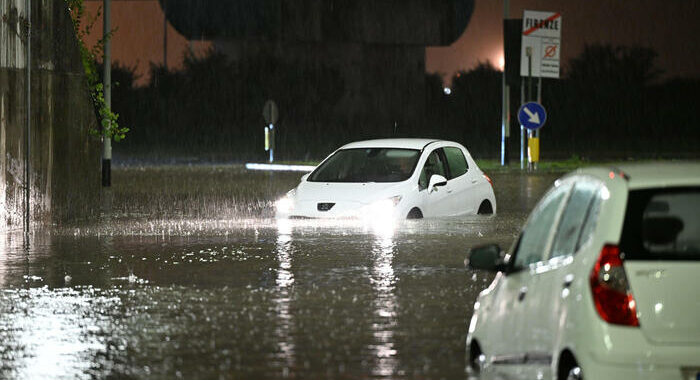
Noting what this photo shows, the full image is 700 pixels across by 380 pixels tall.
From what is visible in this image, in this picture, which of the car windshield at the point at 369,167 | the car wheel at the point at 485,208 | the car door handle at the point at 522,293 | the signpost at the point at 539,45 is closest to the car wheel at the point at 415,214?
the car windshield at the point at 369,167

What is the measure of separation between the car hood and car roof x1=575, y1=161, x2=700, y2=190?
44.6 feet

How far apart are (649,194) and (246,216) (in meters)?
17.9

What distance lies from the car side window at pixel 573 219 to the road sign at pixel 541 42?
36.8 metres

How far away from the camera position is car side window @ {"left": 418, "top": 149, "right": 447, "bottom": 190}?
69.6ft

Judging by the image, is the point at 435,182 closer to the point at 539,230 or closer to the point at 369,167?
the point at 369,167

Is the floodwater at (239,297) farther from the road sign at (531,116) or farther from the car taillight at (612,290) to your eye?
the road sign at (531,116)

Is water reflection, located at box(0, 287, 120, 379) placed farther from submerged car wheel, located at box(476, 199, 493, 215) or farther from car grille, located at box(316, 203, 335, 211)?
submerged car wheel, located at box(476, 199, 493, 215)

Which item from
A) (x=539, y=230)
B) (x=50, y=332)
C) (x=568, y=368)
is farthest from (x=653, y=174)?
(x=50, y=332)

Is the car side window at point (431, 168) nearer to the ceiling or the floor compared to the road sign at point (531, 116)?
nearer to the floor

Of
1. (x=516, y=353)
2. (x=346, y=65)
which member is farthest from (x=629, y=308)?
(x=346, y=65)

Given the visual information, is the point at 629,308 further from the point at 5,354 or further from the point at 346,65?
the point at 346,65

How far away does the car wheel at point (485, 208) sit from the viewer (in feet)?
74.0

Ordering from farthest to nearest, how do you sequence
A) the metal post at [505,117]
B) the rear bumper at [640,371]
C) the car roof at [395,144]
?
the metal post at [505,117] < the car roof at [395,144] < the rear bumper at [640,371]

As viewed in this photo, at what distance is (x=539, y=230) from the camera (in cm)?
793
